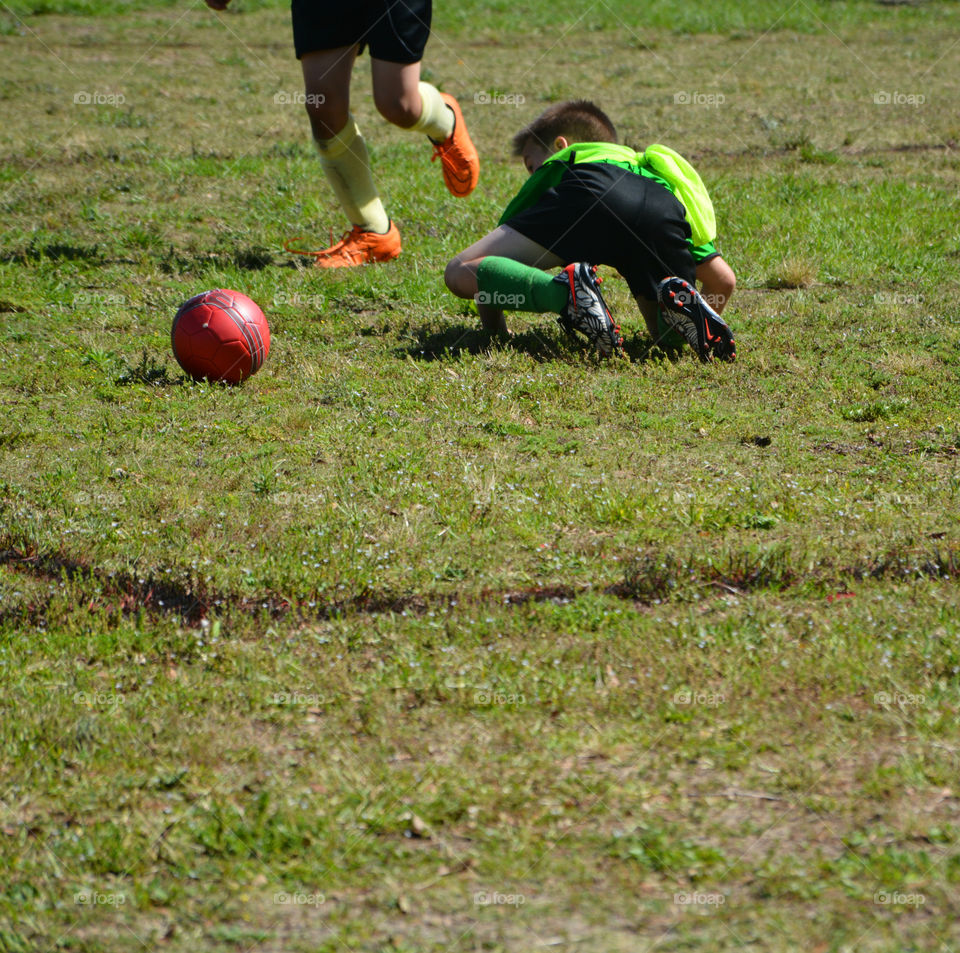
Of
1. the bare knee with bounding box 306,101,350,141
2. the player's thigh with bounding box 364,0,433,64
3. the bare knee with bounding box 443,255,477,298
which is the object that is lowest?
the bare knee with bounding box 443,255,477,298

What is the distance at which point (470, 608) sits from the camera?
344cm

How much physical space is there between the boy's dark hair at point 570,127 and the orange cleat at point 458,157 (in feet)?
2.34

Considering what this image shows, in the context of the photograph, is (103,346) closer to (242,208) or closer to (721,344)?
(242,208)

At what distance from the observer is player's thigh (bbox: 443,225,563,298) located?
5742 millimetres

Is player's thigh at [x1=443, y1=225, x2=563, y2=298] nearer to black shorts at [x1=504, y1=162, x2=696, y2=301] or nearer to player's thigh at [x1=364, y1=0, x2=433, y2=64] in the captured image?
black shorts at [x1=504, y1=162, x2=696, y2=301]

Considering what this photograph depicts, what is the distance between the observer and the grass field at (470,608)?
2.46m

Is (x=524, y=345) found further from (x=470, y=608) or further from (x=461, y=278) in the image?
(x=470, y=608)

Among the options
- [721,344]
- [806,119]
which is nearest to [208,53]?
[806,119]

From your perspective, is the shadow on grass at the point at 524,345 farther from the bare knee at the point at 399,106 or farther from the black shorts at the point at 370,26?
the black shorts at the point at 370,26

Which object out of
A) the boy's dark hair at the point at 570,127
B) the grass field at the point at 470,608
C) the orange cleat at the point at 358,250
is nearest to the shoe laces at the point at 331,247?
the orange cleat at the point at 358,250

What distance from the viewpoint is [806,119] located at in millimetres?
10977

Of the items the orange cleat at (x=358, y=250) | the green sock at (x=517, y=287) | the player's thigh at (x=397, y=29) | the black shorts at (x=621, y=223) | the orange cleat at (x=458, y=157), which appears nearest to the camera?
the black shorts at (x=621, y=223)

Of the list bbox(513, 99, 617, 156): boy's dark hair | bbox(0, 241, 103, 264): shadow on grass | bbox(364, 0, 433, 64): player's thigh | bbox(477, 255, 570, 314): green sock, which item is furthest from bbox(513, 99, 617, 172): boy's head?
bbox(0, 241, 103, 264): shadow on grass

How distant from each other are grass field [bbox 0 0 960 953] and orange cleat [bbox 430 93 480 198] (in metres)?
0.43
